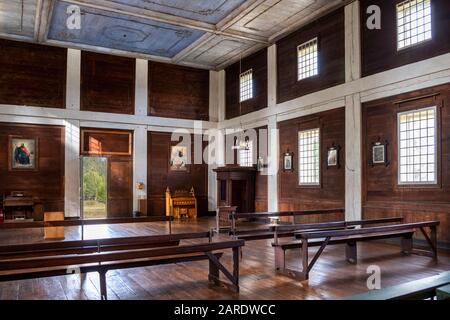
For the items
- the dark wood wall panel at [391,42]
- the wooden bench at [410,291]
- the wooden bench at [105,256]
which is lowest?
the wooden bench at [105,256]

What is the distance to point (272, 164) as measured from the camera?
39.7 feet

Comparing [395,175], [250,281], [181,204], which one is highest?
[395,175]

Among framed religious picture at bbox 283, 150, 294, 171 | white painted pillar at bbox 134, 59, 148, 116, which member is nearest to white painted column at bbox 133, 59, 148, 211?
white painted pillar at bbox 134, 59, 148, 116

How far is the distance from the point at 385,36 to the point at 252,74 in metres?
5.55

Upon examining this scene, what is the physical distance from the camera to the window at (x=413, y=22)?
7.68 metres

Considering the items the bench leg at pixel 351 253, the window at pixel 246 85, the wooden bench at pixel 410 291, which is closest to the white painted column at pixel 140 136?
the window at pixel 246 85

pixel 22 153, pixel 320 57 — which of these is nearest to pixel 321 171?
pixel 320 57

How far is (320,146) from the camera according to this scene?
33.6ft

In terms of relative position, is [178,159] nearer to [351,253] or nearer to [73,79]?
[73,79]

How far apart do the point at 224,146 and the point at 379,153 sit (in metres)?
7.35

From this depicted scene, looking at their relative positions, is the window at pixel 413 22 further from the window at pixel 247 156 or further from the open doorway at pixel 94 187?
the open doorway at pixel 94 187

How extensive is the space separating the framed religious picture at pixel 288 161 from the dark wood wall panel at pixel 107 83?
595 cm

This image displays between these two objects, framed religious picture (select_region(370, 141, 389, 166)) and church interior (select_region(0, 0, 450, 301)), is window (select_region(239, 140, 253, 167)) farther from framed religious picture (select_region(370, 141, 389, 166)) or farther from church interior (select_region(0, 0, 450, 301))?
framed religious picture (select_region(370, 141, 389, 166))

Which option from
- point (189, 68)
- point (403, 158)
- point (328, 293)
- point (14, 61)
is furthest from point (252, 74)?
point (328, 293)
